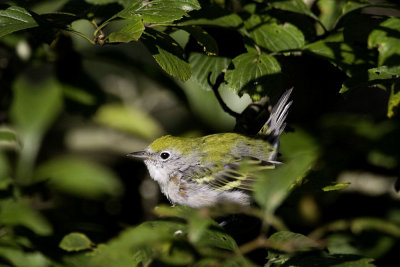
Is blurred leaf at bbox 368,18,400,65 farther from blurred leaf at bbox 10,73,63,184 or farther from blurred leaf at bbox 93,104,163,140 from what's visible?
blurred leaf at bbox 93,104,163,140

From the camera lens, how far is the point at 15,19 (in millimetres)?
2635

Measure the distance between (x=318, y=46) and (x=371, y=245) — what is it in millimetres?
1589

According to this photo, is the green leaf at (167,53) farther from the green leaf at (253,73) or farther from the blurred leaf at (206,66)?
the blurred leaf at (206,66)

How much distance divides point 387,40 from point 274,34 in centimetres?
68

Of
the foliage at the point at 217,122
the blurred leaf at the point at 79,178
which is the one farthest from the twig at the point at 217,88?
the blurred leaf at the point at 79,178

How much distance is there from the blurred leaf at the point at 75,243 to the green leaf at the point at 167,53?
3.85ft

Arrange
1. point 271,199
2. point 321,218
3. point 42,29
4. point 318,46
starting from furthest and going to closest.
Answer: point 321,218 → point 318,46 → point 42,29 → point 271,199

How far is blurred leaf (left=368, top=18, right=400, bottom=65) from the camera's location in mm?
2893

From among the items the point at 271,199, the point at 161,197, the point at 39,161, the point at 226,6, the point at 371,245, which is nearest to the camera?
the point at 271,199

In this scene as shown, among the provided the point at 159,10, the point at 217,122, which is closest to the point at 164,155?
the point at 217,122

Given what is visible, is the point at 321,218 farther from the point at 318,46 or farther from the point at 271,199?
the point at 271,199

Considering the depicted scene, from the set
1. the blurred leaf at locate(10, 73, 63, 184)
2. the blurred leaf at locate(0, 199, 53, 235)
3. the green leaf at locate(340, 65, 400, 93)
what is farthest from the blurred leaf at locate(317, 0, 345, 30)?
the blurred leaf at locate(10, 73, 63, 184)

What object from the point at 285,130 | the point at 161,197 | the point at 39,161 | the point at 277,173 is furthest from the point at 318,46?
the point at 39,161

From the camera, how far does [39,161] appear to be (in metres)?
6.27
